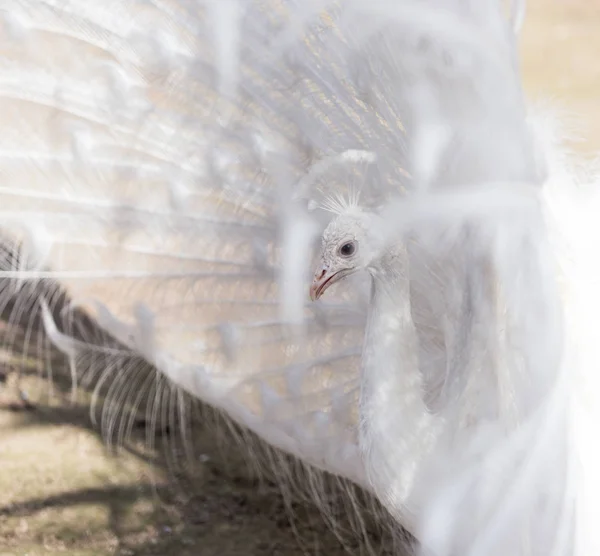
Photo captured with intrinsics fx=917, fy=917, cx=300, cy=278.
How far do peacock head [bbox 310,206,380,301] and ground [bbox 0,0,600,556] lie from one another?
2.57 feet

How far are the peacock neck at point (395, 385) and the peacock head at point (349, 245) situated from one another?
0.03 metres

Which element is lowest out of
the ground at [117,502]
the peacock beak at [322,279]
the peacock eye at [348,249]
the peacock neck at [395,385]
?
the ground at [117,502]

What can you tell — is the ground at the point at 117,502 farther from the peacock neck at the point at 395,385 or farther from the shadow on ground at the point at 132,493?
the peacock neck at the point at 395,385

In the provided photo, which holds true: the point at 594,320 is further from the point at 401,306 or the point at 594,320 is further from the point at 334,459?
the point at 334,459

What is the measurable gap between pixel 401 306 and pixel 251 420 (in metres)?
0.60

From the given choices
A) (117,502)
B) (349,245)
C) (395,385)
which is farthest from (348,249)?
(117,502)

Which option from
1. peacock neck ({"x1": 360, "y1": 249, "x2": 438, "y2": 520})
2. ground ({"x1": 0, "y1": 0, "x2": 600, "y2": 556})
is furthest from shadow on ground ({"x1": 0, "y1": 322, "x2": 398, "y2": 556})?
peacock neck ({"x1": 360, "y1": 249, "x2": 438, "y2": 520})

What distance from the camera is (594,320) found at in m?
1.24

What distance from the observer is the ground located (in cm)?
197

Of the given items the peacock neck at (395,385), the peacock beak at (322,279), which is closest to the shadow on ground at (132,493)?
the peacock neck at (395,385)

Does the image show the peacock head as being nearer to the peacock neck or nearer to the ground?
the peacock neck

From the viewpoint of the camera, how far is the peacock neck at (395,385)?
4.25 ft

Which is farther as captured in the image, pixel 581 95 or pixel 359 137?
pixel 581 95

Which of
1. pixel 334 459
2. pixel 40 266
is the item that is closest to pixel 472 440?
pixel 334 459
